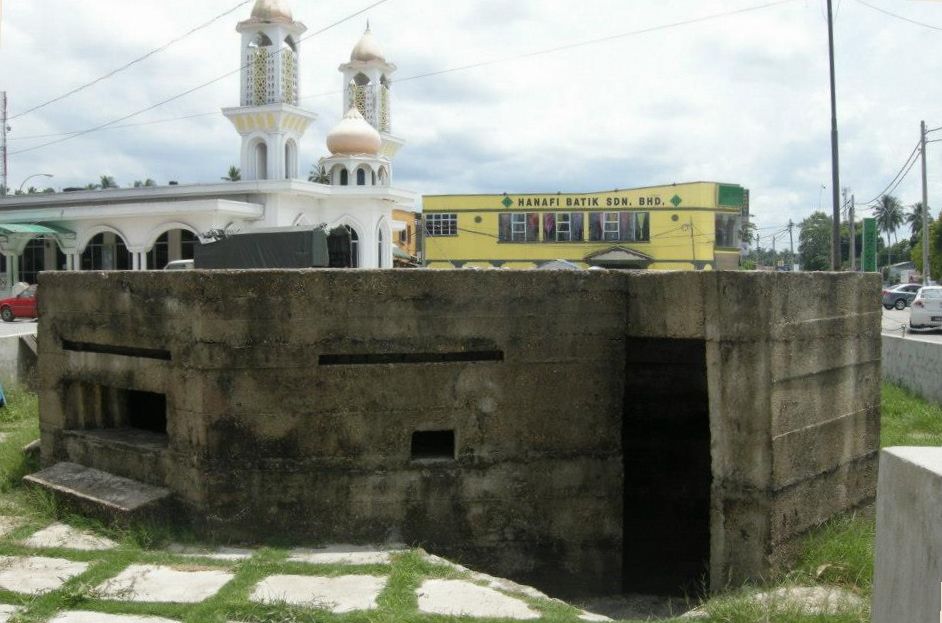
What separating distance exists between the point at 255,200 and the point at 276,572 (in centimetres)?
2939

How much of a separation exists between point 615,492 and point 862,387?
7.85ft

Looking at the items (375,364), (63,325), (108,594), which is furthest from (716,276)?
(63,325)

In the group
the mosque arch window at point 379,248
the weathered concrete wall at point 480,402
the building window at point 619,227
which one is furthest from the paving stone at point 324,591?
the building window at point 619,227

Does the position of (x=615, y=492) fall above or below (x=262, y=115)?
below

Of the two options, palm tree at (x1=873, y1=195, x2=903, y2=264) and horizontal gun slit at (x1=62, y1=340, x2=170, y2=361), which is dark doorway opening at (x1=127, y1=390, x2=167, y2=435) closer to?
horizontal gun slit at (x1=62, y1=340, x2=170, y2=361)

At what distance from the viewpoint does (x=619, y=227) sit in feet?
149

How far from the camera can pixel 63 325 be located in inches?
324

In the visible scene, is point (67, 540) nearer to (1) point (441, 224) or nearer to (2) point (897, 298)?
(2) point (897, 298)

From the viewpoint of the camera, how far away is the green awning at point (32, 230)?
32.8 metres

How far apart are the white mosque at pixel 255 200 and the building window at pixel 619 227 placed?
11.8 metres

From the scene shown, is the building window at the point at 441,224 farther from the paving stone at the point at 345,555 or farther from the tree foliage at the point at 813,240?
the tree foliage at the point at 813,240

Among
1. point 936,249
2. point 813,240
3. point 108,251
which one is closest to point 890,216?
point 813,240

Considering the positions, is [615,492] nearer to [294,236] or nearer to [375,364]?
[375,364]

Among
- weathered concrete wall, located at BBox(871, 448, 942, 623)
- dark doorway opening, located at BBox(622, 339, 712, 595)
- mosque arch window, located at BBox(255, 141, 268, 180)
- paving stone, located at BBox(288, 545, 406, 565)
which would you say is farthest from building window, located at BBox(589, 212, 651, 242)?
weathered concrete wall, located at BBox(871, 448, 942, 623)
